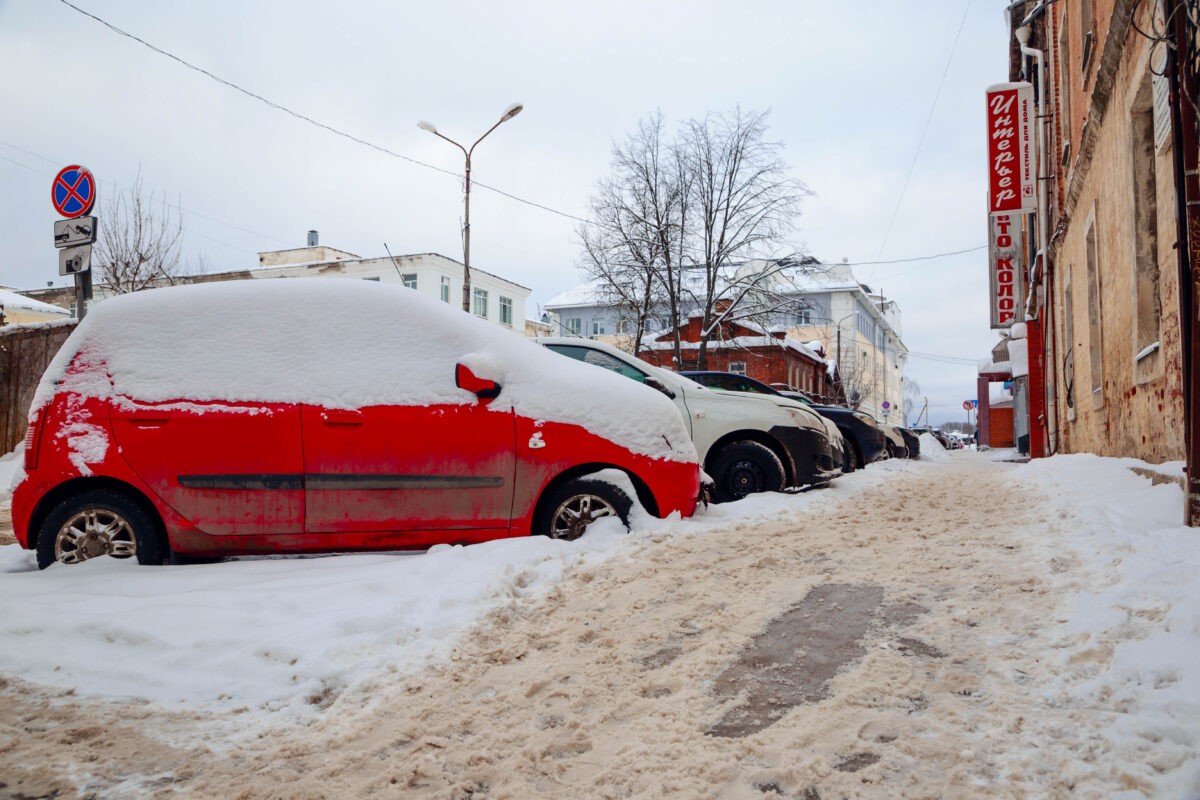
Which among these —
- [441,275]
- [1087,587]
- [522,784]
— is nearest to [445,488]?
[522,784]

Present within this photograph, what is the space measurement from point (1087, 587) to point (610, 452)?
265cm

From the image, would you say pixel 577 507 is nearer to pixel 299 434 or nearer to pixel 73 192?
pixel 299 434

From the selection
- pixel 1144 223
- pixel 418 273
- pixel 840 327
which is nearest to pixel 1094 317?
pixel 1144 223

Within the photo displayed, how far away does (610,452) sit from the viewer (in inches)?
203

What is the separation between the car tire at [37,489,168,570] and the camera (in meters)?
4.55

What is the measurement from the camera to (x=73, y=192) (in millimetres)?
7949

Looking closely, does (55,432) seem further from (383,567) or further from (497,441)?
(497,441)

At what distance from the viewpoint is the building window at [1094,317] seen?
10.3 meters

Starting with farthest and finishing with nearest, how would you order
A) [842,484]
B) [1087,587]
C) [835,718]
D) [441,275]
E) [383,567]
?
1. [441,275]
2. [842,484]
3. [383,567]
4. [1087,587]
5. [835,718]

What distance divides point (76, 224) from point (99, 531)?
15.1 feet

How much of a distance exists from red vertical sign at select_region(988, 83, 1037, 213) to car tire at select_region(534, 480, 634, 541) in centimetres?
1581

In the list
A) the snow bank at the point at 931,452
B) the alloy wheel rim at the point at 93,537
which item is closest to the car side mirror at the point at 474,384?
the alloy wheel rim at the point at 93,537

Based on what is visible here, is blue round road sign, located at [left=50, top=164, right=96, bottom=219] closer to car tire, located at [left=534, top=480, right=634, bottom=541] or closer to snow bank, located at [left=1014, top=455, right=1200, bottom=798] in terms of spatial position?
car tire, located at [left=534, top=480, right=634, bottom=541]

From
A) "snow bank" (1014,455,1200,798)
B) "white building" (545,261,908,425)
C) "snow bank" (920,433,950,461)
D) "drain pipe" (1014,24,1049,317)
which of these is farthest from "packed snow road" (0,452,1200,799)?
"white building" (545,261,908,425)
